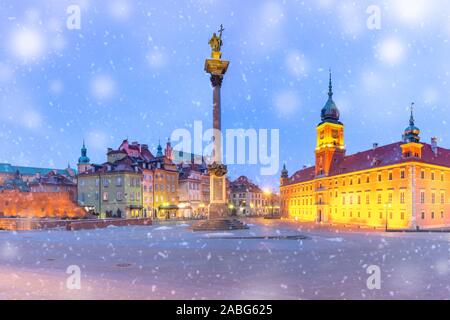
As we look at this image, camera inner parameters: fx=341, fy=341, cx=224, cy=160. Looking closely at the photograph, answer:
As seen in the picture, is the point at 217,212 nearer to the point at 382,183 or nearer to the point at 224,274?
the point at 224,274

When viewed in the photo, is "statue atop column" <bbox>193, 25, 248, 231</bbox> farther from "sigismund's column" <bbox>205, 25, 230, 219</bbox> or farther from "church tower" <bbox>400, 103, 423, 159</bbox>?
"church tower" <bbox>400, 103, 423, 159</bbox>

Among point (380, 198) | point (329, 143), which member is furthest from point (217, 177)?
point (329, 143)

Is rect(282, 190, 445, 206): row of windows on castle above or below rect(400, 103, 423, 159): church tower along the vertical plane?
below

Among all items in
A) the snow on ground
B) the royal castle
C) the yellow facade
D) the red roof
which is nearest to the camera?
the snow on ground

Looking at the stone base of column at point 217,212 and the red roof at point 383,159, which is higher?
the red roof at point 383,159

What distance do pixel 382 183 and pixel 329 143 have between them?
20306 mm

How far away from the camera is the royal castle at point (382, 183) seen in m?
47.5

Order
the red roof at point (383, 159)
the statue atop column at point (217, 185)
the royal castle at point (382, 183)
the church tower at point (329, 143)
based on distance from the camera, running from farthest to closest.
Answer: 1. the church tower at point (329, 143)
2. the red roof at point (383, 159)
3. the royal castle at point (382, 183)
4. the statue atop column at point (217, 185)

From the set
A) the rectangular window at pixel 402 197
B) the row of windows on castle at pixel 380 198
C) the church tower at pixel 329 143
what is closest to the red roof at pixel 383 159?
the church tower at pixel 329 143

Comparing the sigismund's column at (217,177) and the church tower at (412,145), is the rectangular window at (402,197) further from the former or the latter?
the sigismund's column at (217,177)

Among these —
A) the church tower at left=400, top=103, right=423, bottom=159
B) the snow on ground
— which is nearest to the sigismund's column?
the snow on ground

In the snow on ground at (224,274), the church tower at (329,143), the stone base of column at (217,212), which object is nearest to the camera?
the snow on ground at (224,274)

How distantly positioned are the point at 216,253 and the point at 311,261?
546cm

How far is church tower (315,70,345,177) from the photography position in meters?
71.1
